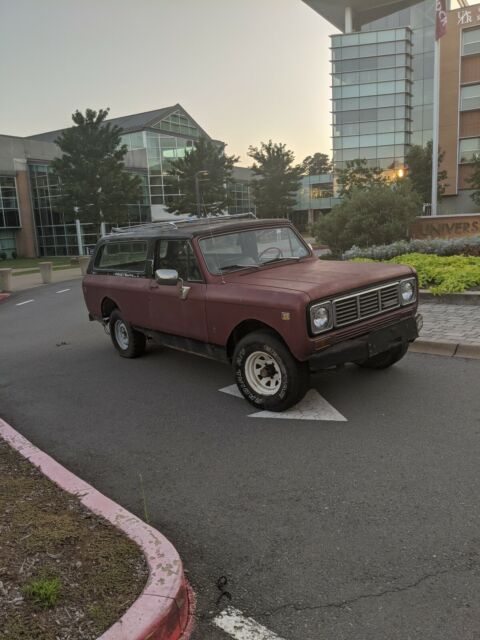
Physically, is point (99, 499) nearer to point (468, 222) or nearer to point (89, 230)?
point (468, 222)

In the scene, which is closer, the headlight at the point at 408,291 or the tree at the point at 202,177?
the headlight at the point at 408,291

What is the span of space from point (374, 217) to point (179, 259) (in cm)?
1036

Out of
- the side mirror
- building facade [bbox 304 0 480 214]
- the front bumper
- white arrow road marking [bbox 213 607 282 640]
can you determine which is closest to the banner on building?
the front bumper

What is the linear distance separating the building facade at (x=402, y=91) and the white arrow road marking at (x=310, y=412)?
2154 inches

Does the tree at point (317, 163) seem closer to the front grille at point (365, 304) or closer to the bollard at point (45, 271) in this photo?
the bollard at point (45, 271)

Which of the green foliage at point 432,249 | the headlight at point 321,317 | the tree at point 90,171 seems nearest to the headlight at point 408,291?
the headlight at point 321,317

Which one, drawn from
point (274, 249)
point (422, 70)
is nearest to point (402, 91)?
point (422, 70)

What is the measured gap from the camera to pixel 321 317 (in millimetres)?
4875

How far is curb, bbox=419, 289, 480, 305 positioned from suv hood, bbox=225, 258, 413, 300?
3.95 meters

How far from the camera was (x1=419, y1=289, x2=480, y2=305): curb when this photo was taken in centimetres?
920

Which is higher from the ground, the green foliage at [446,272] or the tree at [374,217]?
the tree at [374,217]

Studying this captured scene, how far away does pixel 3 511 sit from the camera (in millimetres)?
3514

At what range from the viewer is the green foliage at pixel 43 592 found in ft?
8.45

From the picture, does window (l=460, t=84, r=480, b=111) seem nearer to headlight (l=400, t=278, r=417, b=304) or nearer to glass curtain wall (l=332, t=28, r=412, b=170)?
glass curtain wall (l=332, t=28, r=412, b=170)
